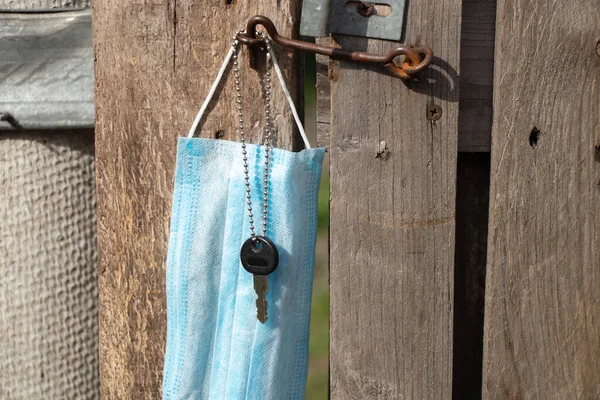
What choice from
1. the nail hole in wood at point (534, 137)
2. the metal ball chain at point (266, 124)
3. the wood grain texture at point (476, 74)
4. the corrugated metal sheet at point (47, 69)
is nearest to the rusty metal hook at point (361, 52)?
the metal ball chain at point (266, 124)

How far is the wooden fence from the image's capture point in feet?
4.82

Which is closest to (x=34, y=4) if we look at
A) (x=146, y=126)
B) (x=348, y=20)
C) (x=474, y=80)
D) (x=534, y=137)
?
(x=146, y=126)

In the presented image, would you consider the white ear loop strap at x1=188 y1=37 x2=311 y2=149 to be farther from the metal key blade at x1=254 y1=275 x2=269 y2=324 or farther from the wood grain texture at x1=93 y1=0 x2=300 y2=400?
the metal key blade at x1=254 y1=275 x2=269 y2=324

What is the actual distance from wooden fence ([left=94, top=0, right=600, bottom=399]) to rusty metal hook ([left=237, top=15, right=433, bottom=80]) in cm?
A: 4

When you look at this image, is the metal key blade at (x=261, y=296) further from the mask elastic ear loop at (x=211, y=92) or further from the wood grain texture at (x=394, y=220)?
the mask elastic ear loop at (x=211, y=92)

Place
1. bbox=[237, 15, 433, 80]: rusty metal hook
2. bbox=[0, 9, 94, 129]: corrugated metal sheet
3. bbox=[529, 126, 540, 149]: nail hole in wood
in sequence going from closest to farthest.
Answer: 1. bbox=[237, 15, 433, 80]: rusty metal hook
2. bbox=[529, 126, 540, 149]: nail hole in wood
3. bbox=[0, 9, 94, 129]: corrugated metal sheet

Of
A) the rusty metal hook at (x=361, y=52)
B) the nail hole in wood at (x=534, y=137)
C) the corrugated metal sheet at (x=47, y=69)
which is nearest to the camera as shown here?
the rusty metal hook at (x=361, y=52)

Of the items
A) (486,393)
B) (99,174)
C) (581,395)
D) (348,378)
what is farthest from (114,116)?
(581,395)

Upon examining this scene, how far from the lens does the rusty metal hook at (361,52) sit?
140 cm

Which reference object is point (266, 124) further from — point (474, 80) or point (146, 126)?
point (474, 80)

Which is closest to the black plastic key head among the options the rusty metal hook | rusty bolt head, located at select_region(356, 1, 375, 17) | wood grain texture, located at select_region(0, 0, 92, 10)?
the rusty metal hook

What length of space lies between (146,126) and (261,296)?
0.42 meters

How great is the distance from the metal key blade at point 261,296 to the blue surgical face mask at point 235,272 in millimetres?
13

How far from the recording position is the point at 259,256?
1435 mm
